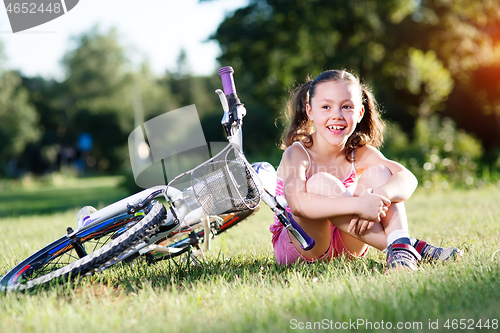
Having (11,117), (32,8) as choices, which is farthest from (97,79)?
(32,8)

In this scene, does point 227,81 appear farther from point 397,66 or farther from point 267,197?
point 397,66

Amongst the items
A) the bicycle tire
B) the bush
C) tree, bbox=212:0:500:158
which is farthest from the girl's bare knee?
tree, bbox=212:0:500:158

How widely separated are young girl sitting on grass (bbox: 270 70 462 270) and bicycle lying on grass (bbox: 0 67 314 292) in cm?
19

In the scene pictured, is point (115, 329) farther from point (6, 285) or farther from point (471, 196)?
point (471, 196)

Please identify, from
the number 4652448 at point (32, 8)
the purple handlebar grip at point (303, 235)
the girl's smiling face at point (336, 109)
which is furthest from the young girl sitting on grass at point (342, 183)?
the number 4652448 at point (32, 8)

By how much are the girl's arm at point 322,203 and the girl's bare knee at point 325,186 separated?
0.12 feet

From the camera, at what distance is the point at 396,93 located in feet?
64.8

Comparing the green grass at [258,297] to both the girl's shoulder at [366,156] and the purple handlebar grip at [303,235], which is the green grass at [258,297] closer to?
the purple handlebar grip at [303,235]

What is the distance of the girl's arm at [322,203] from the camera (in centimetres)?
256

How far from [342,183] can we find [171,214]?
0.99 meters

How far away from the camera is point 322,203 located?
8.50 ft

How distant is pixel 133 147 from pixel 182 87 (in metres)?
53.9

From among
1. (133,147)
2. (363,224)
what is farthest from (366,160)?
(133,147)

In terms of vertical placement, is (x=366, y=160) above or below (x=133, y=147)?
below
